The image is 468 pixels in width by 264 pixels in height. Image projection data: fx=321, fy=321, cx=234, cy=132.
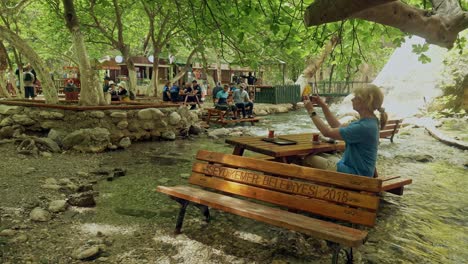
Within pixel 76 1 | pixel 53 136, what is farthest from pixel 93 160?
pixel 76 1

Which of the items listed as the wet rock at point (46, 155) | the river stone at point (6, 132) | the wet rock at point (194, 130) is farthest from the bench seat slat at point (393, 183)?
the river stone at point (6, 132)

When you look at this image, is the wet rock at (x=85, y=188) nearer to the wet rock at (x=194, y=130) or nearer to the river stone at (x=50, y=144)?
the river stone at (x=50, y=144)

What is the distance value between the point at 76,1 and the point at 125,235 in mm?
12771

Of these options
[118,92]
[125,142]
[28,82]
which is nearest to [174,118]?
[125,142]

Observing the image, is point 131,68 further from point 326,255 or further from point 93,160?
point 326,255

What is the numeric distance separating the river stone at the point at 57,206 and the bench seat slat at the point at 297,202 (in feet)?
5.46

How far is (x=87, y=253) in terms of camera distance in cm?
295

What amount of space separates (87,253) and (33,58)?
699 cm

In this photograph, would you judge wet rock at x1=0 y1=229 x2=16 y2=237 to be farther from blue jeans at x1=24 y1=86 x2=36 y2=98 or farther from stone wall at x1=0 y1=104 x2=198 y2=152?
blue jeans at x1=24 y1=86 x2=36 y2=98

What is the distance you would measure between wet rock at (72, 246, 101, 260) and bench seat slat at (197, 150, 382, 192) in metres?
1.50

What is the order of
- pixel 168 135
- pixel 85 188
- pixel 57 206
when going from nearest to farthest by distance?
pixel 57 206, pixel 85 188, pixel 168 135

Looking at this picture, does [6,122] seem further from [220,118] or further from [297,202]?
[297,202]

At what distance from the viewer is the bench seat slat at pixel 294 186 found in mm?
2764

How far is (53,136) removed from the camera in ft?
24.1
